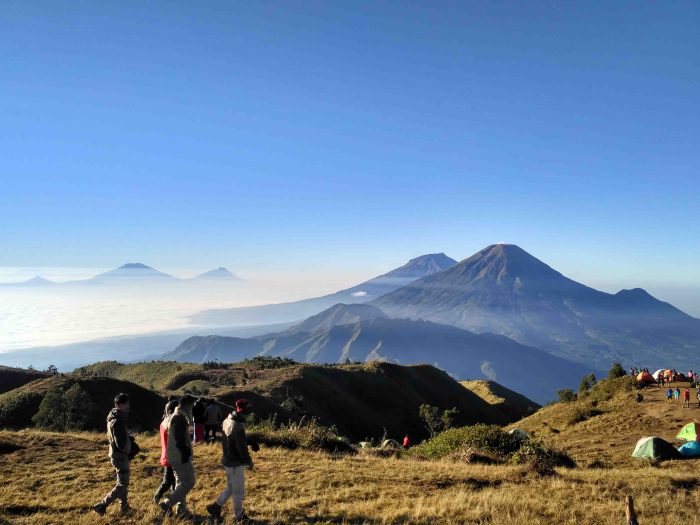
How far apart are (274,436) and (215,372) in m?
50.5

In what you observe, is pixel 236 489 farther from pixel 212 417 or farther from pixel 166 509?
pixel 212 417

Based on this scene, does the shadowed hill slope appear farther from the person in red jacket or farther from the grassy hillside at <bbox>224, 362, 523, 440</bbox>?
the person in red jacket

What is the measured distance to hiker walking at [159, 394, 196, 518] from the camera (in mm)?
8570

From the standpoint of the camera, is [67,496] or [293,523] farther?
[67,496]

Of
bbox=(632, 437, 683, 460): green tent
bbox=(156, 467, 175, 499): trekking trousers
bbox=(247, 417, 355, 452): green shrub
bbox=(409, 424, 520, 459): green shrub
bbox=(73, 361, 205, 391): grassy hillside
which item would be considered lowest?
bbox=(73, 361, 205, 391): grassy hillside

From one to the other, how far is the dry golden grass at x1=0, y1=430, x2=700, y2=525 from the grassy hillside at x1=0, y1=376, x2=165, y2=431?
20581mm

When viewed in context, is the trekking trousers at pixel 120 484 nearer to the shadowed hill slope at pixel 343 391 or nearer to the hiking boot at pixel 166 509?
the hiking boot at pixel 166 509

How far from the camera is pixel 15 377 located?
48.9m

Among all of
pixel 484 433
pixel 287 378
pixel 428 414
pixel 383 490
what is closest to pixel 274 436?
pixel 383 490

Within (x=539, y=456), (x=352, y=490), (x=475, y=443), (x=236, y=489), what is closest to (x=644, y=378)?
(x=475, y=443)

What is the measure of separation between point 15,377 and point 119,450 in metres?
51.2

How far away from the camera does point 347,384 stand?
66.2 meters

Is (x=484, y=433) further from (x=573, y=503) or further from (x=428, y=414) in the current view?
(x=428, y=414)

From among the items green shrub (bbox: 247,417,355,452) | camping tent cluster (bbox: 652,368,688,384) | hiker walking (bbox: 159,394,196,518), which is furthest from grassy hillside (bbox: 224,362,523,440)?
hiker walking (bbox: 159,394,196,518)
